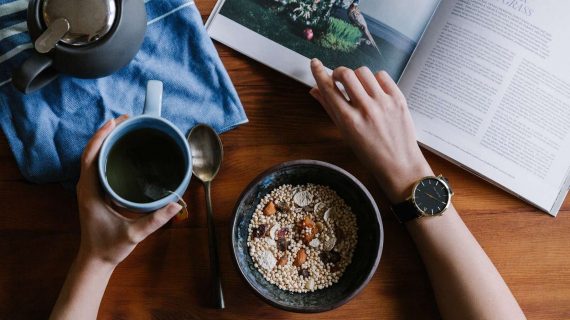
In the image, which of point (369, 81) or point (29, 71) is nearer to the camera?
point (29, 71)

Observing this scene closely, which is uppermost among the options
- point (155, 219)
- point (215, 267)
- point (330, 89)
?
point (330, 89)

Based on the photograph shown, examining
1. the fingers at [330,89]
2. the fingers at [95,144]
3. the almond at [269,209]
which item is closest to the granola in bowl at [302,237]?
the almond at [269,209]

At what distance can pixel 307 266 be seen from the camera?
731 mm

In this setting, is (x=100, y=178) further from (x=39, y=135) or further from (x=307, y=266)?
(x=307, y=266)

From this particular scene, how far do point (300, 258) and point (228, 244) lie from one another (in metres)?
0.10

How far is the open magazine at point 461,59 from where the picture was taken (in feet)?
2.51

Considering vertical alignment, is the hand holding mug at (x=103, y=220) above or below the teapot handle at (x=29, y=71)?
below

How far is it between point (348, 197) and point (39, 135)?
0.42 metres

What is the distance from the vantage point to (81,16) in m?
0.62

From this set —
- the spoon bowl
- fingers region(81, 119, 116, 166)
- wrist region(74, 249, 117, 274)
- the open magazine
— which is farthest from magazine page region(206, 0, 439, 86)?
wrist region(74, 249, 117, 274)

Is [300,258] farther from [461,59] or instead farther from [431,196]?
[461,59]

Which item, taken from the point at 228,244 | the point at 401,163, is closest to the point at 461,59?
the point at 401,163

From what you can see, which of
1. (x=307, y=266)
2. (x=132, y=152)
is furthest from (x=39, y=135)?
(x=307, y=266)

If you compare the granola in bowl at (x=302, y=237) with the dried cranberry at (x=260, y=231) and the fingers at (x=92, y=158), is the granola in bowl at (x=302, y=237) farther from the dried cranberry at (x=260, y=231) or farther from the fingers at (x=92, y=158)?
the fingers at (x=92, y=158)
